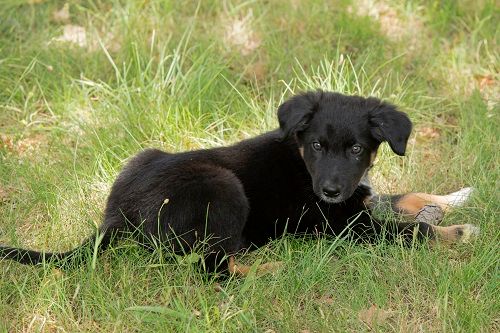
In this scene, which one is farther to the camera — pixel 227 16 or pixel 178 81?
pixel 227 16

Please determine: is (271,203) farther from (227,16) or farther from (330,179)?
(227,16)

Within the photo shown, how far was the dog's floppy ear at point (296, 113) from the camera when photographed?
4242 millimetres

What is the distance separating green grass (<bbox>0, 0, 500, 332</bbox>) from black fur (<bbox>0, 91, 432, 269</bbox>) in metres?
0.14

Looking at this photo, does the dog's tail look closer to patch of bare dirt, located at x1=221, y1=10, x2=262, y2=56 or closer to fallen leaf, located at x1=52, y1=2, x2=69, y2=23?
patch of bare dirt, located at x1=221, y1=10, x2=262, y2=56

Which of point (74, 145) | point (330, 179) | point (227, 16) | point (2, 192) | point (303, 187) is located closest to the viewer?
point (330, 179)

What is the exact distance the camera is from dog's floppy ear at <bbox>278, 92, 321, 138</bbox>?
13.9 ft

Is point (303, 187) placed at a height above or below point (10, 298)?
above

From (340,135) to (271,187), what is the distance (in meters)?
0.48

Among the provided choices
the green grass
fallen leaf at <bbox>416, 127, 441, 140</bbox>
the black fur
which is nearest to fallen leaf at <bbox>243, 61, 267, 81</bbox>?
the green grass

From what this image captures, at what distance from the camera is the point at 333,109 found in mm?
4293

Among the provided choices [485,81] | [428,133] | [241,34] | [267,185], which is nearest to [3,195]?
[267,185]

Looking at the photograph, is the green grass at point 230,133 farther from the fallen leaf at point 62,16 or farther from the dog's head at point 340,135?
the dog's head at point 340,135

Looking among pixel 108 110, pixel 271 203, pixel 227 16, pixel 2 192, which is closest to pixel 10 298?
pixel 2 192

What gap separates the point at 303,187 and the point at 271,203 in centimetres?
21
